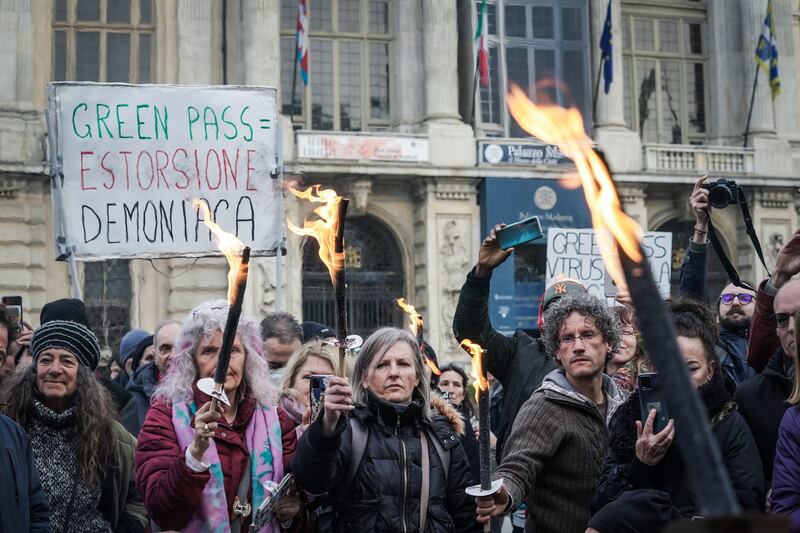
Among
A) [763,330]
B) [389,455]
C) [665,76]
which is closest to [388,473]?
[389,455]

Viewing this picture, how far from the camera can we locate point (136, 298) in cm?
2080

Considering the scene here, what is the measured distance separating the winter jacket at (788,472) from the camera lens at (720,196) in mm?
1658

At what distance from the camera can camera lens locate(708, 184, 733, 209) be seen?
16.2ft

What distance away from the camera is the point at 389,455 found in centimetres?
390

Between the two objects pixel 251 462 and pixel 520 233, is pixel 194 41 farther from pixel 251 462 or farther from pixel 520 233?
pixel 520 233

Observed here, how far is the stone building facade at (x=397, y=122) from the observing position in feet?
67.2

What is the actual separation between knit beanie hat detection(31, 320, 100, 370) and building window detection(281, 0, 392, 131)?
17.8m

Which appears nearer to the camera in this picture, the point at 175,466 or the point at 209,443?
the point at 175,466

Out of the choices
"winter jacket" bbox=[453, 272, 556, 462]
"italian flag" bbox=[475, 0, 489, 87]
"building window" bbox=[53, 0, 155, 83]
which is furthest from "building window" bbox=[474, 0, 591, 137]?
"winter jacket" bbox=[453, 272, 556, 462]

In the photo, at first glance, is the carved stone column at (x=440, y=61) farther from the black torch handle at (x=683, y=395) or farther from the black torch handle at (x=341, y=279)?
the black torch handle at (x=683, y=395)

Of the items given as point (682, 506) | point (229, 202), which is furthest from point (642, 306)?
point (229, 202)

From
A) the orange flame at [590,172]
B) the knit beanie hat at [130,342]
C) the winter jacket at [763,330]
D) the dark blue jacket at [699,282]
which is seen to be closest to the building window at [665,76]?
the knit beanie hat at [130,342]

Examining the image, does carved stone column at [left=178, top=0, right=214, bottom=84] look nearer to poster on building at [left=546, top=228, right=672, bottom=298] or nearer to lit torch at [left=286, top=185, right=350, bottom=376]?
poster on building at [left=546, top=228, right=672, bottom=298]

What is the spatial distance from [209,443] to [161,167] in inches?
189
